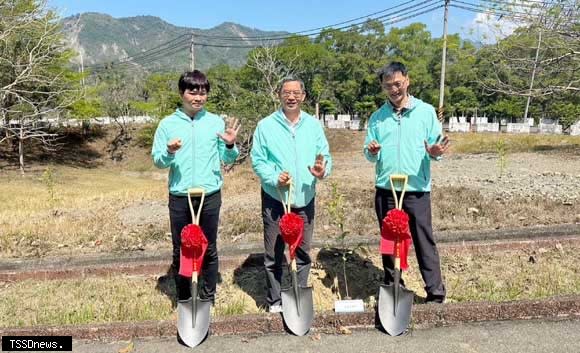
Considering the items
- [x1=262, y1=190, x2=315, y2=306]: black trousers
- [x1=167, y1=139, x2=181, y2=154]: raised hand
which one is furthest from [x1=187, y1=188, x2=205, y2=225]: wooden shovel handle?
[x1=262, y1=190, x2=315, y2=306]: black trousers

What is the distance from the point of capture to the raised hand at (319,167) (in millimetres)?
3257

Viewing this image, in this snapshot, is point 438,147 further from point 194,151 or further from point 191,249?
point 191,249

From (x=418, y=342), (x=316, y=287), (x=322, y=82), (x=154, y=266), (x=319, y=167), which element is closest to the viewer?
(x=418, y=342)

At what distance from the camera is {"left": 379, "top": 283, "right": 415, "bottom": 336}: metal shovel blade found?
326cm

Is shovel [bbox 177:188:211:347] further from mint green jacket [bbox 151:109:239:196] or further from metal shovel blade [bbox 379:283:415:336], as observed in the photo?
metal shovel blade [bbox 379:283:415:336]

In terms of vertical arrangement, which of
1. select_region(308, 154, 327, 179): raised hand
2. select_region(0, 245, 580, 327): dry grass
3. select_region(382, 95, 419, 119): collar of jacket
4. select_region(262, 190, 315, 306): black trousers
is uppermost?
select_region(382, 95, 419, 119): collar of jacket

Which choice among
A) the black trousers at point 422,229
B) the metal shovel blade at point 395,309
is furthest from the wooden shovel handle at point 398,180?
the metal shovel blade at point 395,309

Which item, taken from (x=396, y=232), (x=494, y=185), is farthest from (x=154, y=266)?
(x=494, y=185)

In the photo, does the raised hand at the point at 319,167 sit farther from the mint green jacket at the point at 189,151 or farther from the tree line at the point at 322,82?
the tree line at the point at 322,82

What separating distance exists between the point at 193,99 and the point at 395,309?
207 centimetres

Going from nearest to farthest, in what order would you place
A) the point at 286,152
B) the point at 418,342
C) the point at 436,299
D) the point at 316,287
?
1. the point at 418,342
2. the point at 286,152
3. the point at 436,299
4. the point at 316,287

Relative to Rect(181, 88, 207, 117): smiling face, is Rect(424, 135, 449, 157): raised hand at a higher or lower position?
lower

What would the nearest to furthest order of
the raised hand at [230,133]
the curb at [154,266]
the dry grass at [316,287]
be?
the raised hand at [230,133], the dry grass at [316,287], the curb at [154,266]

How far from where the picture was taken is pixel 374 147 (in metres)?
3.38
